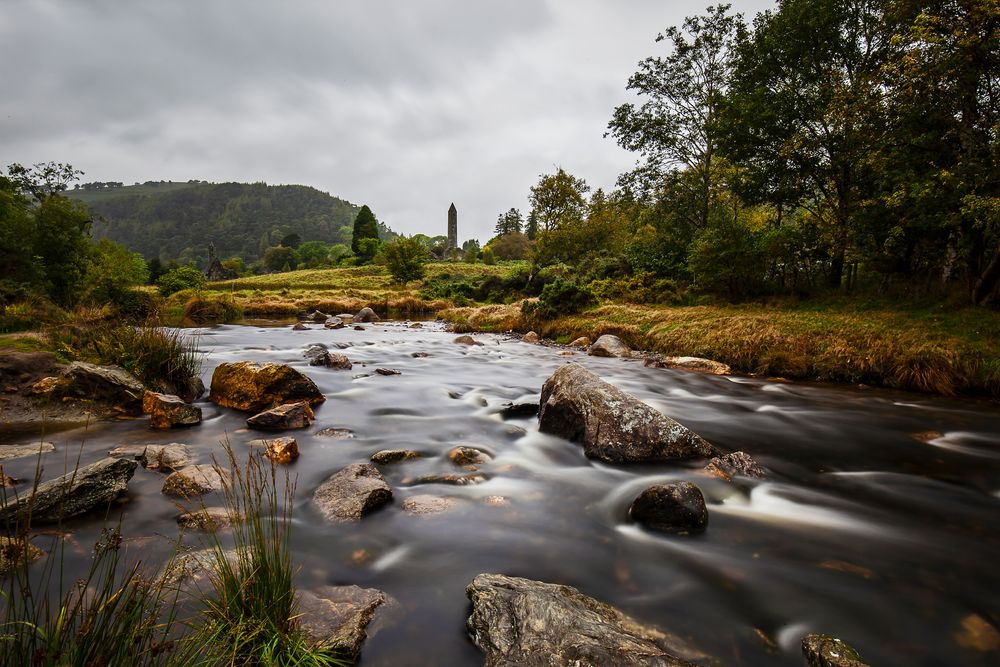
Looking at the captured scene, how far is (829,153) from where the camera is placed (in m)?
17.4

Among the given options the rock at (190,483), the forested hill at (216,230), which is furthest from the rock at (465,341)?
the forested hill at (216,230)

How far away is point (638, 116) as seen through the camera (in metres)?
26.0

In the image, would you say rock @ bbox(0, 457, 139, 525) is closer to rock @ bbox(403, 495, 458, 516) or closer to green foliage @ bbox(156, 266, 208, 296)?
rock @ bbox(403, 495, 458, 516)

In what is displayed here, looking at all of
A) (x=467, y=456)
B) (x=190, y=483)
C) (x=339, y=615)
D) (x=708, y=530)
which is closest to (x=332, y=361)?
(x=467, y=456)

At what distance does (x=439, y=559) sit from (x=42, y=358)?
23.9 ft

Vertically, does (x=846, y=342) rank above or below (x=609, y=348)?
above

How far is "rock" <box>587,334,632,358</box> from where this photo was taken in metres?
13.8

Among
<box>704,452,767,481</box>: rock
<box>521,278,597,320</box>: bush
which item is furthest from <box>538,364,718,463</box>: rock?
<box>521,278,597,320</box>: bush

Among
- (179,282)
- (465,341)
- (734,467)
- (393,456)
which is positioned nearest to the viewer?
(734,467)

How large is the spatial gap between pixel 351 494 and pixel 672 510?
9.49 feet

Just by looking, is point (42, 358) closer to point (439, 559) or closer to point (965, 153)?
point (439, 559)

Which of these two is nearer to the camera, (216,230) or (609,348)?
(609,348)

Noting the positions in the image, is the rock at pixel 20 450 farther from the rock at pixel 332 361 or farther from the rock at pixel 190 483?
the rock at pixel 332 361

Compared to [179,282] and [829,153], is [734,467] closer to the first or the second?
[829,153]
